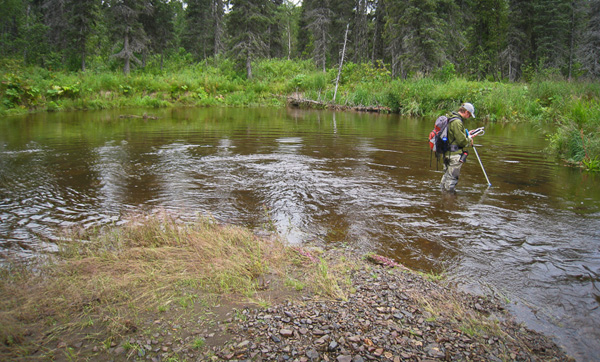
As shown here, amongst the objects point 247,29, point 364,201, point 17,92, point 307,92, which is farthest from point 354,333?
point 247,29

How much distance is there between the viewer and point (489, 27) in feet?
150

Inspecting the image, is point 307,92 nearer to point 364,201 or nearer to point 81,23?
point 81,23

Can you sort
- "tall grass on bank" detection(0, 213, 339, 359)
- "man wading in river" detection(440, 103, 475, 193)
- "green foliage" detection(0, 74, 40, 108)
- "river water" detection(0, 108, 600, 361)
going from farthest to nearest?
1. "green foliage" detection(0, 74, 40, 108)
2. "man wading in river" detection(440, 103, 475, 193)
3. "river water" detection(0, 108, 600, 361)
4. "tall grass on bank" detection(0, 213, 339, 359)

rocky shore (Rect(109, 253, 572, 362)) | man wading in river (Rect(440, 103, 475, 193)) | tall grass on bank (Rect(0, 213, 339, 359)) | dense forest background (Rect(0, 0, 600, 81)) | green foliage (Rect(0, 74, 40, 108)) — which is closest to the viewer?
rocky shore (Rect(109, 253, 572, 362))

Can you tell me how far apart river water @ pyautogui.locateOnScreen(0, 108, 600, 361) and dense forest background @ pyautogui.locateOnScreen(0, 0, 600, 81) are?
22.3m

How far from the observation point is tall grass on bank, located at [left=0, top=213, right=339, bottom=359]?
351 centimetres

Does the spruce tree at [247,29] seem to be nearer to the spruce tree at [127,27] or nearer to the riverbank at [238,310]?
the spruce tree at [127,27]

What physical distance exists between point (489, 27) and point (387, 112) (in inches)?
979

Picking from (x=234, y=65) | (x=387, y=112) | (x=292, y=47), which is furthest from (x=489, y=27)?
A: (x=292, y=47)

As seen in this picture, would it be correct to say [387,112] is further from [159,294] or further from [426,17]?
[159,294]

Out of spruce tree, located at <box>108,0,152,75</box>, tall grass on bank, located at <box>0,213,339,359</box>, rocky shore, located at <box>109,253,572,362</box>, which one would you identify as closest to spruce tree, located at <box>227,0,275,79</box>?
spruce tree, located at <box>108,0,152,75</box>

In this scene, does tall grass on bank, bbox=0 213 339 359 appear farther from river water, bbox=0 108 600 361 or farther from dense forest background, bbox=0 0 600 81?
dense forest background, bbox=0 0 600 81

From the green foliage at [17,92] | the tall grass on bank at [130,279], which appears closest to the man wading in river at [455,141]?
the tall grass on bank at [130,279]

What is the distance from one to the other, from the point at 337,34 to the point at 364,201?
165ft
